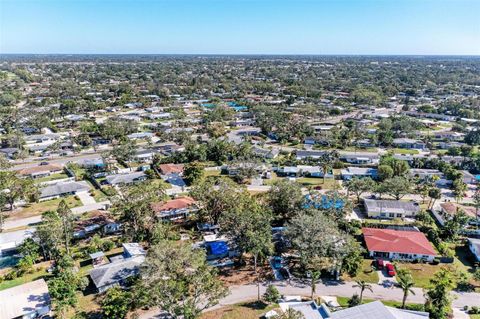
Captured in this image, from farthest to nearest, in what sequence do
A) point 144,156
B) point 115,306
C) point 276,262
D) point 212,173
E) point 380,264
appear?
1. point 144,156
2. point 212,173
3. point 276,262
4. point 380,264
5. point 115,306

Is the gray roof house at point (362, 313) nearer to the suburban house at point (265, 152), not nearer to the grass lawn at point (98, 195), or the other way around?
the grass lawn at point (98, 195)

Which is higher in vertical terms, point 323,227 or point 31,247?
point 323,227

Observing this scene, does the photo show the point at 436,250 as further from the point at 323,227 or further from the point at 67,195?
the point at 67,195

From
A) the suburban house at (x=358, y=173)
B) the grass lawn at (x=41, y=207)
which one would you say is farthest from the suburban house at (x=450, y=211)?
the grass lawn at (x=41, y=207)

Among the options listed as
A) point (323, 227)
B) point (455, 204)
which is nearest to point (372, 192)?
point (455, 204)

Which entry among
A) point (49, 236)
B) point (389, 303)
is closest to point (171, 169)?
point (49, 236)

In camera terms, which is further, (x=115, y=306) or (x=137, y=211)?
(x=137, y=211)

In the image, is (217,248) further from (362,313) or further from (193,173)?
(193,173)
